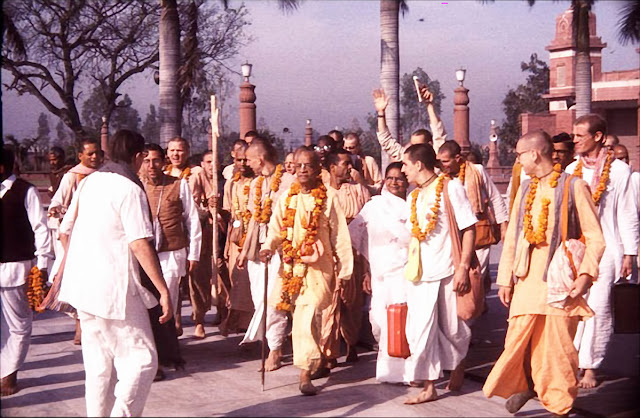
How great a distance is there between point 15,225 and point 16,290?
1.75ft

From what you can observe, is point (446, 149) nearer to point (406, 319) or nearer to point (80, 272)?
point (406, 319)

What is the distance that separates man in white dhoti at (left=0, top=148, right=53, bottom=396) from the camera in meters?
7.23

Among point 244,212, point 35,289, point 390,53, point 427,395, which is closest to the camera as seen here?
point 427,395

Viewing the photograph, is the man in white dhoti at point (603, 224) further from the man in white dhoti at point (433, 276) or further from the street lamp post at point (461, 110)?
the street lamp post at point (461, 110)

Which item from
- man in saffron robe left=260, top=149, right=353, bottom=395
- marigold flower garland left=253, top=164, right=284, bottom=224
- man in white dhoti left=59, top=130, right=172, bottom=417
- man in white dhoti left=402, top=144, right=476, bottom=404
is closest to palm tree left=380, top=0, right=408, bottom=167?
marigold flower garland left=253, top=164, right=284, bottom=224

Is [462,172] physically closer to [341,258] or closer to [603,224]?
[603,224]

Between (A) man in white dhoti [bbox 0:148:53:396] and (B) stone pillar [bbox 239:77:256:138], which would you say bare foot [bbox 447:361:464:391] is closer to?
(A) man in white dhoti [bbox 0:148:53:396]

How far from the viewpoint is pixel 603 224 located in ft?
25.8

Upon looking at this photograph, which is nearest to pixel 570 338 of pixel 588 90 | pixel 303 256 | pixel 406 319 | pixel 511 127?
pixel 406 319

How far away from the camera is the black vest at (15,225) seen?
7.20 metres

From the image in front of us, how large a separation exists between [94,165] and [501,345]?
4508 millimetres

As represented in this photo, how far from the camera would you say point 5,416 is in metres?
6.61

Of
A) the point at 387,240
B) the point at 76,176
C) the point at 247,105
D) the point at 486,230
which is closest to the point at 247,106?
the point at 247,105

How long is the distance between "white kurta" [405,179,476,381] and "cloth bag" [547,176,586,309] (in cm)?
94
